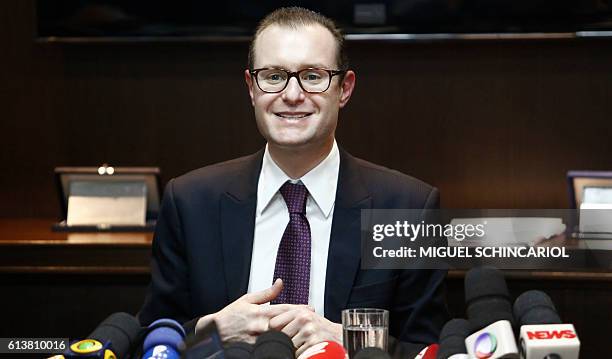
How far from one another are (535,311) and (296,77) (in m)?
0.93

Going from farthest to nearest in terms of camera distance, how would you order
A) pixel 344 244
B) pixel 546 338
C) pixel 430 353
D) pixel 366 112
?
pixel 366 112
pixel 344 244
pixel 430 353
pixel 546 338

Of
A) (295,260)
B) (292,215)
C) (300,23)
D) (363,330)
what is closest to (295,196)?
(292,215)

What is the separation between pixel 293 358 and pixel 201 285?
0.87 meters

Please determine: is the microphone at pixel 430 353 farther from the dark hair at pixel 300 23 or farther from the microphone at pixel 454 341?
the dark hair at pixel 300 23

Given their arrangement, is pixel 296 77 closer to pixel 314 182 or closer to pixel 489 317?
pixel 314 182

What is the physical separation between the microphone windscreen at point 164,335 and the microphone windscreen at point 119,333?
3 cm

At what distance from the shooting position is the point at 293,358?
1.63 meters

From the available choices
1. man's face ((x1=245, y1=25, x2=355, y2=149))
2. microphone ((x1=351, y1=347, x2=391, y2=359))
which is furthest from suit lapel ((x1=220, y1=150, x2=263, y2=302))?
microphone ((x1=351, y1=347, x2=391, y2=359))

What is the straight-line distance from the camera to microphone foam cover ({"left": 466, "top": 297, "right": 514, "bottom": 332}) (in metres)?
1.62

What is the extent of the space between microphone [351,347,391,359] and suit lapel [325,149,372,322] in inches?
29.0

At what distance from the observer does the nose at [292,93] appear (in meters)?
2.32

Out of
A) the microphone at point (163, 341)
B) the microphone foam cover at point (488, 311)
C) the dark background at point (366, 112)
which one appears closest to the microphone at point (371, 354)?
the microphone foam cover at point (488, 311)

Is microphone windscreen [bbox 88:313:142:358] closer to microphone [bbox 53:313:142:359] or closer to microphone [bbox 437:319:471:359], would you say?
microphone [bbox 53:313:142:359]

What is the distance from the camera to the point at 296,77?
7.70 ft
